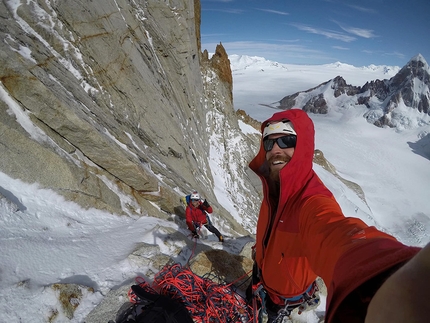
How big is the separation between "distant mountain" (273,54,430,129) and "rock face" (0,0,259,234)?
119m

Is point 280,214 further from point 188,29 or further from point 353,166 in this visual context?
point 353,166

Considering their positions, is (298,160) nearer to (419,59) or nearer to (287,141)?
(287,141)

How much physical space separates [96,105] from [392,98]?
129916mm

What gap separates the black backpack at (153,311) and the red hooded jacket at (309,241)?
119 cm

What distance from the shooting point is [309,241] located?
2055mm

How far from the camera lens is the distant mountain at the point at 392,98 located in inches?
3932

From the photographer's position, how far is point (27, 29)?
23.9 ft

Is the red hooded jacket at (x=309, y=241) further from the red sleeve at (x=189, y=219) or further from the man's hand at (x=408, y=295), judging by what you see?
the red sleeve at (x=189, y=219)

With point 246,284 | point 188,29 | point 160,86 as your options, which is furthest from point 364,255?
point 188,29

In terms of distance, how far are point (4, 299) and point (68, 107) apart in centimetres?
498

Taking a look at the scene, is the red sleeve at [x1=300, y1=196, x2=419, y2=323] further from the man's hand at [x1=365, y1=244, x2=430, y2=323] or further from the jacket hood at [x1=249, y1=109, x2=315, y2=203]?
the jacket hood at [x1=249, y1=109, x2=315, y2=203]

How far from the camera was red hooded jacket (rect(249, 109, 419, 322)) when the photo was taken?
1.15m

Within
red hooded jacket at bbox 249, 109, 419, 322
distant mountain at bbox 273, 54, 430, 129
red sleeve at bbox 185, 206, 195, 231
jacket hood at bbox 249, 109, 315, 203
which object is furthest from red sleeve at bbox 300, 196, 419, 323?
distant mountain at bbox 273, 54, 430, 129

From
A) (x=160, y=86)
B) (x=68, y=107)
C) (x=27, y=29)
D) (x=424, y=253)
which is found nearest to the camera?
(x=424, y=253)
